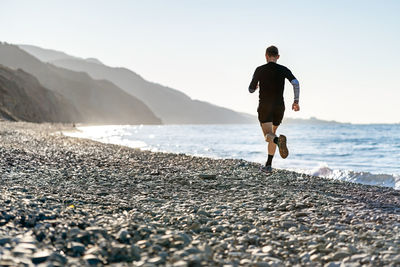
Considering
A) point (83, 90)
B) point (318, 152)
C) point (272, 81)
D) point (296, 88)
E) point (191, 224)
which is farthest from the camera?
point (83, 90)

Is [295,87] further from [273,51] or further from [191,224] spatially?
[191,224]

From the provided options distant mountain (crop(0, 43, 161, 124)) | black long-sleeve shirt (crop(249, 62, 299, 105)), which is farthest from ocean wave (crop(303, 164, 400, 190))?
distant mountain (crop(0, 43, 161, 124))

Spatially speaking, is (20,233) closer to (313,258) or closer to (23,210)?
(23,210)

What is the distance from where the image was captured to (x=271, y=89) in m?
9.48

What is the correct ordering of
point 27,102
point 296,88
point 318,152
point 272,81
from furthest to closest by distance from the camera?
point 27,102
point 318,152
point 272,81
point 296,88

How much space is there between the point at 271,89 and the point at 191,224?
5.39 meters

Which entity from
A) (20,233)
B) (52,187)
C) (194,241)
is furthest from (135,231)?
(52,187)

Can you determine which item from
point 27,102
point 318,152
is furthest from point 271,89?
point 27,102

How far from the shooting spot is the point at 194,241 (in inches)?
168

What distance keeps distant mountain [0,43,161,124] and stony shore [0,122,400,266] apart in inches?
4525

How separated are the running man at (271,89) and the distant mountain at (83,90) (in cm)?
11324

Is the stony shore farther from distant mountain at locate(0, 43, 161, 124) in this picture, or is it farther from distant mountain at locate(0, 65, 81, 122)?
distant mountain at locate(0, 43, 161, 124)

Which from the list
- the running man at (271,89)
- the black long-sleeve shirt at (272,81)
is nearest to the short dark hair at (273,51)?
the running man at (271,89)

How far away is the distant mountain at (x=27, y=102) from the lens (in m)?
66.1
